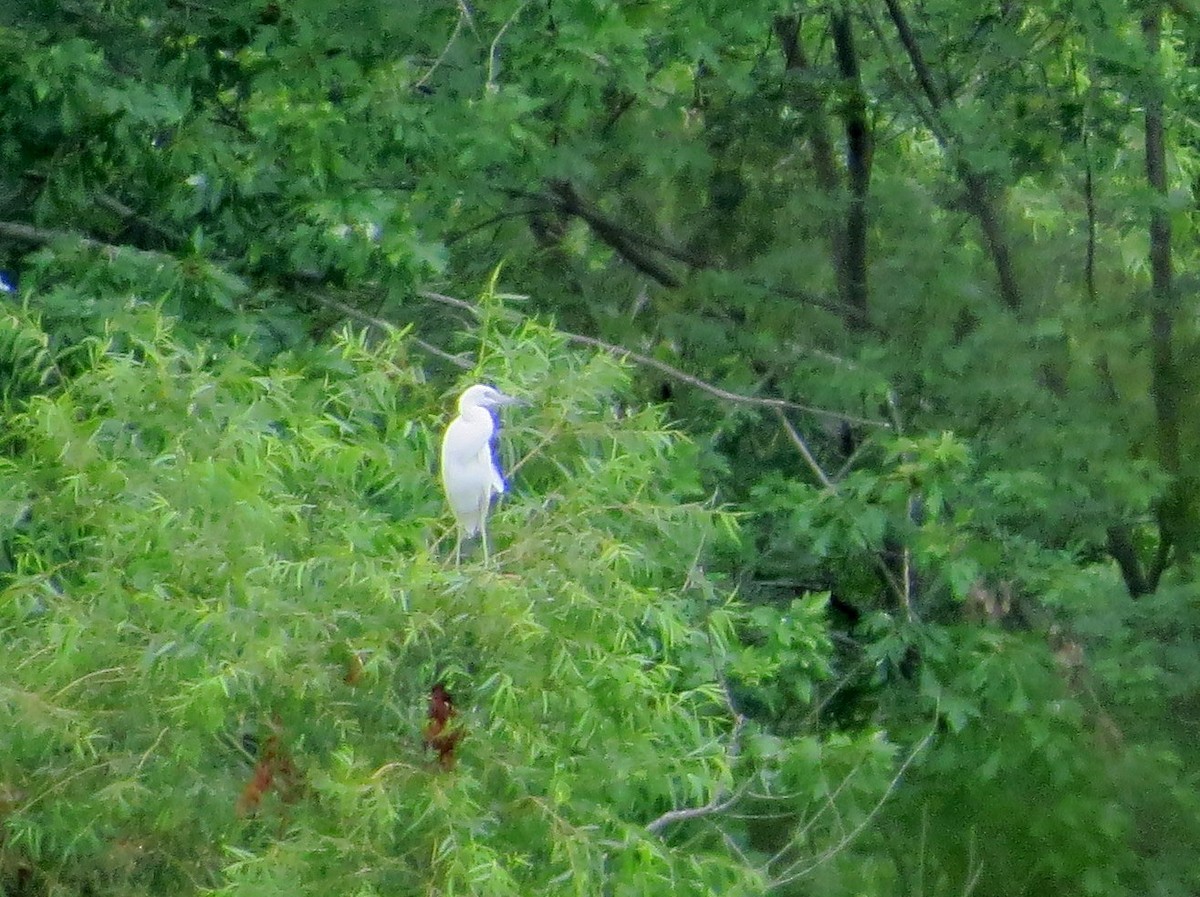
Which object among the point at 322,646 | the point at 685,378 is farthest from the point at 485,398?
the point at 685,378

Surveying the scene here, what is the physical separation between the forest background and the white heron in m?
0.06

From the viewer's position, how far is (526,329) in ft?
13.3

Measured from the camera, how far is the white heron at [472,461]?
368cm

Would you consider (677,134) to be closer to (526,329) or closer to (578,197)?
(578,197)

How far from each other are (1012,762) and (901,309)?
1694 millimetres

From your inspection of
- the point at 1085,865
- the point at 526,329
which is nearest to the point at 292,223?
the point at 526,329

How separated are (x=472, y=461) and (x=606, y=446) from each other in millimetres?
287

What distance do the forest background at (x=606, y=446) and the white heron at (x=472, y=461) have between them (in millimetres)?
63

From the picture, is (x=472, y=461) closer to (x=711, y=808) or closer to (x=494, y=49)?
(x=711, y=808)

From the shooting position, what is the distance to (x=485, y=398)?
3910 millimetres

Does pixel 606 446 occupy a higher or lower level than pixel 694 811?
higher

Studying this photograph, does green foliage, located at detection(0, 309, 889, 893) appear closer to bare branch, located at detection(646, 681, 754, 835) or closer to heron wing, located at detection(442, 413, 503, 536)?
heron wing, located at detection(442, 413, 503, 536)

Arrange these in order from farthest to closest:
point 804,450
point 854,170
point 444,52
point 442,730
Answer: point 854,170
point 804,450
point 444,52
point 442,730

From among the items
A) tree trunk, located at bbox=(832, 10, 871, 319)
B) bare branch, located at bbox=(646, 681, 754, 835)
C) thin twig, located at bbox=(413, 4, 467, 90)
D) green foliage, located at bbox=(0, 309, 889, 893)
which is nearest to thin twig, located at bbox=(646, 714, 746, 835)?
bare branch, located at bbox=(646, 681, 754, 835)
